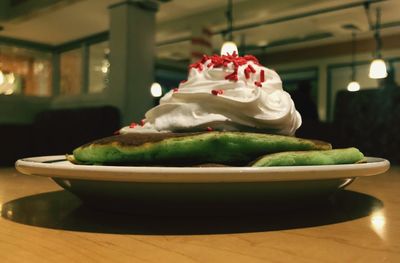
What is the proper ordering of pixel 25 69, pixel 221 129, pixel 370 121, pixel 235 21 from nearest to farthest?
pixel 221 129 < pixel 370 121 < pixel 235 21 < pixel 25 69

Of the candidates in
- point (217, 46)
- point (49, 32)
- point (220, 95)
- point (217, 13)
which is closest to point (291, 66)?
point (217, 46)

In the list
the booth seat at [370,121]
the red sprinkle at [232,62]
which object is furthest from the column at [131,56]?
the red sprinkle at [232,62]

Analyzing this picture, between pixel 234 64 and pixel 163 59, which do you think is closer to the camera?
pixel 234 64

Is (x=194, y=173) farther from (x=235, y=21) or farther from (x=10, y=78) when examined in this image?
(x=10, y=78)

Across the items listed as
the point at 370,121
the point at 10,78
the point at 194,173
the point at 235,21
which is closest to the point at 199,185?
the point at 194,173

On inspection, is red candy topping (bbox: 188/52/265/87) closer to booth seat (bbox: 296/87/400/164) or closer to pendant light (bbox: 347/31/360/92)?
booth seat (bbox: 296/87/400/164)

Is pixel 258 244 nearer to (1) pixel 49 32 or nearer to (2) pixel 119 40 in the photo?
(2) pixel 119 40

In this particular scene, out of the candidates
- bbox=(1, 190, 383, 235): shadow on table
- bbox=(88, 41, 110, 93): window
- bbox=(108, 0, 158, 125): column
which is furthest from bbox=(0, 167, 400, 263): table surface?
bbox=(88, 41, 110, 93): window

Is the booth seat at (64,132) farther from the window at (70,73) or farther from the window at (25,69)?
the window at (25,69)
